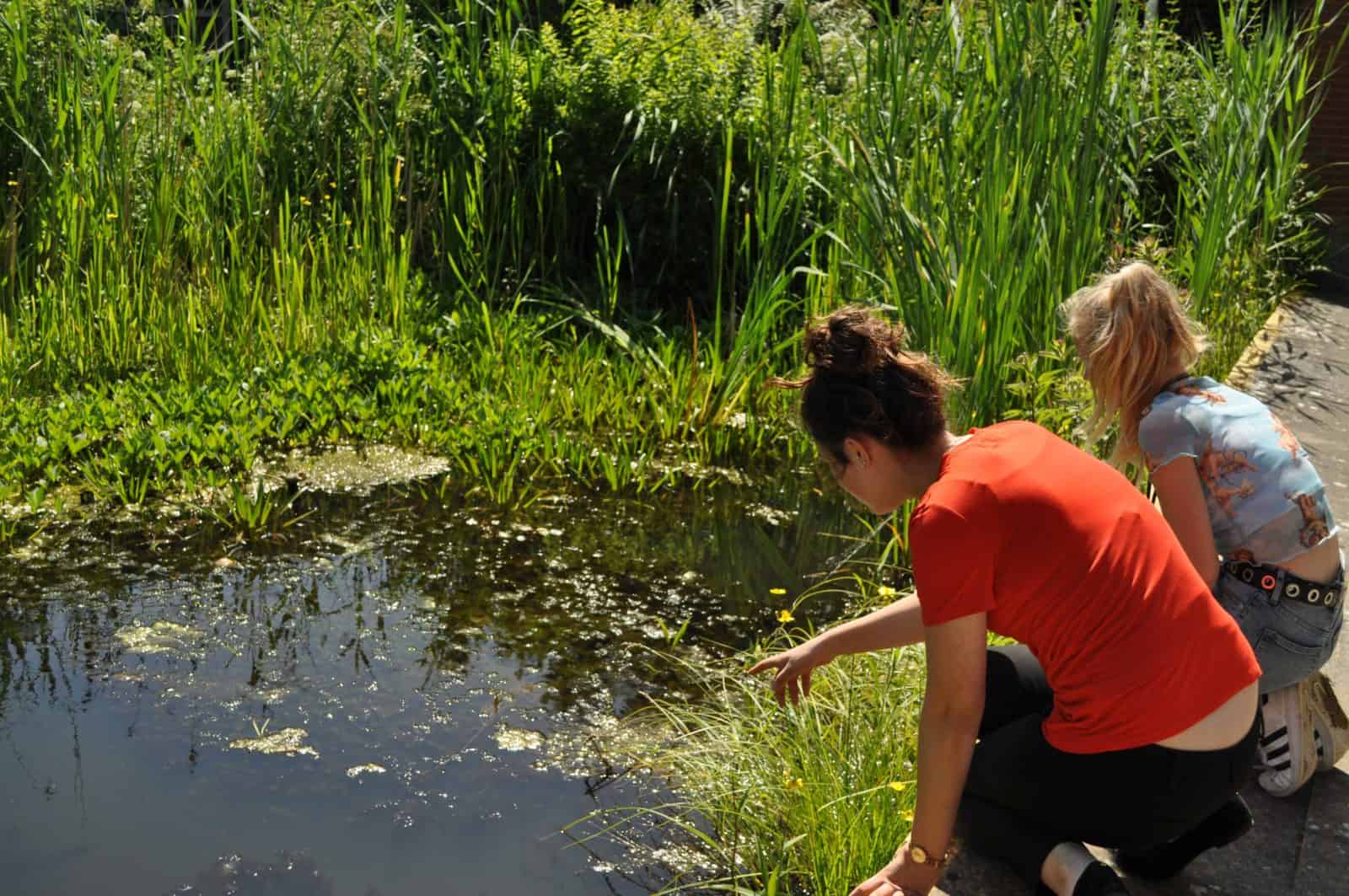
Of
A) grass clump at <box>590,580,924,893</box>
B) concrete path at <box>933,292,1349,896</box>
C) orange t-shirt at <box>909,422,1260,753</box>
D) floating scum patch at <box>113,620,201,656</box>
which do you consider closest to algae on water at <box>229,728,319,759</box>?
floating scum patch at <box>113,620,201,656</box>

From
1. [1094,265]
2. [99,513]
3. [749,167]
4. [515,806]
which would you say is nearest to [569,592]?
[515,806]

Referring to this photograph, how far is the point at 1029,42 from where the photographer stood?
441cm

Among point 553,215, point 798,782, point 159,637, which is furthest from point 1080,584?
point 553,215

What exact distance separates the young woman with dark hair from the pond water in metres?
0.96

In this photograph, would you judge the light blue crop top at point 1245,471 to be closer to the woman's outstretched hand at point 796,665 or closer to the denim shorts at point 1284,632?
the denim shorts at point 1284,632

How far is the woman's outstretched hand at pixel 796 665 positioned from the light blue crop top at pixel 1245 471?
0.77 m

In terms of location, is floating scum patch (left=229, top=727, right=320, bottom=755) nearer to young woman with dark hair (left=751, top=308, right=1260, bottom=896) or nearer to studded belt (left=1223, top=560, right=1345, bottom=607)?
young woman with dark hair (left=751, top=308, right=1260, bottom=896)

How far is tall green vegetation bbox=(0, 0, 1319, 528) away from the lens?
4379 millimetres

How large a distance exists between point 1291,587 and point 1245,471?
0.24 meters

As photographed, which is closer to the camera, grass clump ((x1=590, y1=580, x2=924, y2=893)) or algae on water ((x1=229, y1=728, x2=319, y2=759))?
grass clump ((x1=590, y1=580, x2=924, y2=893))

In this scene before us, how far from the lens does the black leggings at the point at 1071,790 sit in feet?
7.29

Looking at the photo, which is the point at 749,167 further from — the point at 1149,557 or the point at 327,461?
the point at 1149,557

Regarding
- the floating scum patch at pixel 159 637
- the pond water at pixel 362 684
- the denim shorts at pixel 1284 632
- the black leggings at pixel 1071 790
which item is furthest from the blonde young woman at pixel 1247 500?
the floating scum patch at pixel 159 637

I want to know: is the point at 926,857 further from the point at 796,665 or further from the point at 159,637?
the point at 159,637
